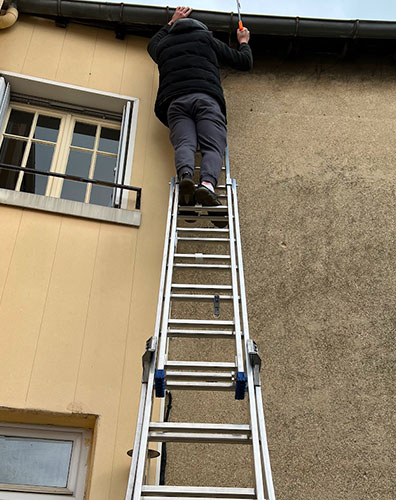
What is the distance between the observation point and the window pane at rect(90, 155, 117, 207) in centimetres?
430

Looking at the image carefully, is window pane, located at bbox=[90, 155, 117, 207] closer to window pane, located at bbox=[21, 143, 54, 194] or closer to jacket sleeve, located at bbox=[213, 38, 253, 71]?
window pane, located at bbox=[21, 143, 54, 194]

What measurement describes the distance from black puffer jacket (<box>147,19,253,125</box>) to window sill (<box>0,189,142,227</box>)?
3.38ft

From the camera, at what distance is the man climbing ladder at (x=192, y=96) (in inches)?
142

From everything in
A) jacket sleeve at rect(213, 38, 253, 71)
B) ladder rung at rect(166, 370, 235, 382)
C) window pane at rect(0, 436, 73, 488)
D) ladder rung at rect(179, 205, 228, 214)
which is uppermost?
jacket sleeve at rect(213, 38, 253, 71)

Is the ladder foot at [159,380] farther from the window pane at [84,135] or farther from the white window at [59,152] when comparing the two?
the window pane at [84,135]

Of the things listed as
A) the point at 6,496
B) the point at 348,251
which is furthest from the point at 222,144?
the point at 6,496

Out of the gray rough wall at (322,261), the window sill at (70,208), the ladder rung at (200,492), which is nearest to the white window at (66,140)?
the window sill at (70,208)

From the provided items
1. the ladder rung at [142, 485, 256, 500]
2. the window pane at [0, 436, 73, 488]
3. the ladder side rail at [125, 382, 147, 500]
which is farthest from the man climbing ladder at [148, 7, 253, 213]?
the ladder rung at [142, 485, 256, 500]

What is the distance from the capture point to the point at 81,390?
10.3 ft

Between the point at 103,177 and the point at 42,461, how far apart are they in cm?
239

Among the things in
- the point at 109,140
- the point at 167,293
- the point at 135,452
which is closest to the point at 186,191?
the point at 167,293

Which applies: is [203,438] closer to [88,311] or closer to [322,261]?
[88,311]

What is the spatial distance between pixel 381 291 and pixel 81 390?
2.29 metres

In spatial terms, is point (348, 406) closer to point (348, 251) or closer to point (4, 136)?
point (348, 251)
